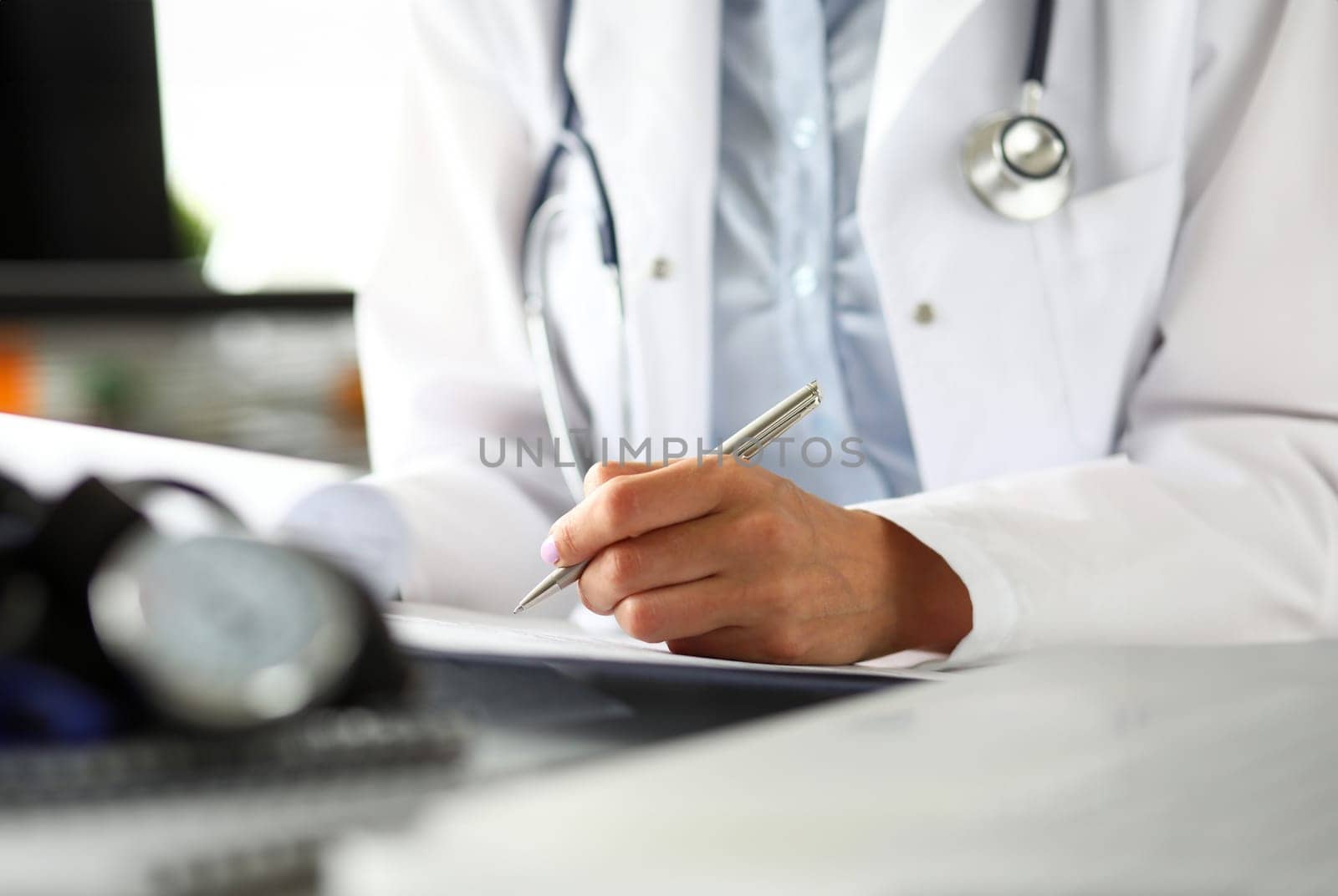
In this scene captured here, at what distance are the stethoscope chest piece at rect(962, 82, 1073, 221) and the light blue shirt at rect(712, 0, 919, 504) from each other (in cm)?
14

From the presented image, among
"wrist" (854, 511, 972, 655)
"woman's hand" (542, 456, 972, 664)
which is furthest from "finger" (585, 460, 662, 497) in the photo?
"wrist" (854, 511, 972, 655)

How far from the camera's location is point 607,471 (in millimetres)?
626

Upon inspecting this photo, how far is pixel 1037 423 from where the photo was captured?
31.9 inches

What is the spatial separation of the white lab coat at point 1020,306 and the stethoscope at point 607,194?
0.05ft

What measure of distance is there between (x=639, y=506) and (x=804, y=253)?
430 mm

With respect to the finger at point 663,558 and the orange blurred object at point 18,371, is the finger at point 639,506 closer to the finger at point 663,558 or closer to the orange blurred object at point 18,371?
the finger at point 663,558

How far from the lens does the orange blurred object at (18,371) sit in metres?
2.21

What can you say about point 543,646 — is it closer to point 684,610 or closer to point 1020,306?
point 684,610

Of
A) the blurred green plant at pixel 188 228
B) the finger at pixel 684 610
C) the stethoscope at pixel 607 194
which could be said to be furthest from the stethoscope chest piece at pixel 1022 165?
the blurred green plant at pixel 188 228

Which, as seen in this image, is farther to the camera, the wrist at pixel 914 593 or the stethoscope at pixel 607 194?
the stethoscope at pixel 607 194

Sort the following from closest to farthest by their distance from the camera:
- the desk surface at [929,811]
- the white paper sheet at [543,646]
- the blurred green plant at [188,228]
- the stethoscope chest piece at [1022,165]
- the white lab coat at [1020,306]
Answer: the desk surface at [929,811] → the white paper sheet at [543,646] → the white lab coat at [1020,306] → the stethoscope chest piece at [1022,165] → the blurred green plant at [188,228]

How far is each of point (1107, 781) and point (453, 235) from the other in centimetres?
88

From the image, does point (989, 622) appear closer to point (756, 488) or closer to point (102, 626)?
point (756, 488)

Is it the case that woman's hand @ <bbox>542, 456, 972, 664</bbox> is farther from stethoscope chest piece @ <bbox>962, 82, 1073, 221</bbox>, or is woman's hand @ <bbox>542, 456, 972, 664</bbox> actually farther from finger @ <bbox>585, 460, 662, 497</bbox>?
stethoscope chest piece @ <bbox>962, 82, 1073, 221</bbox>
